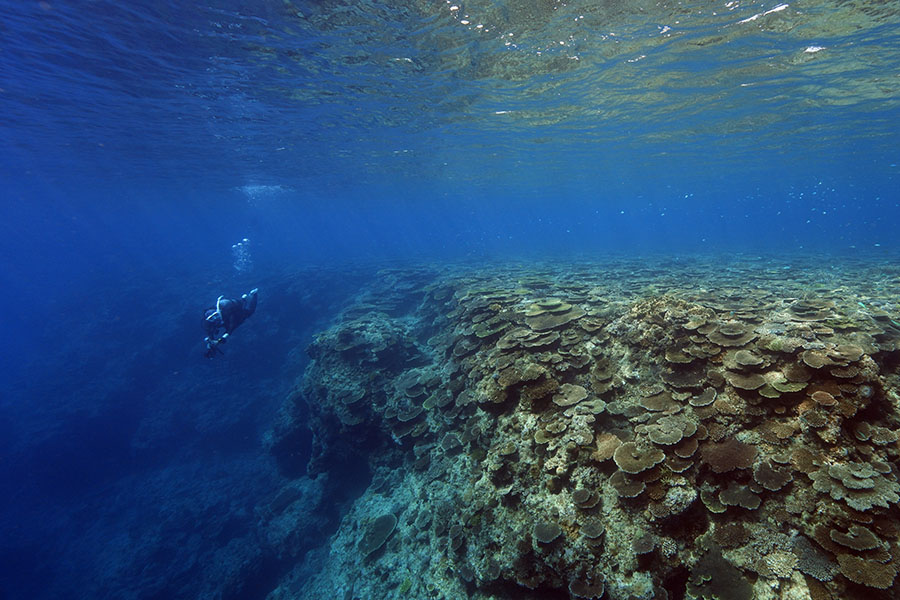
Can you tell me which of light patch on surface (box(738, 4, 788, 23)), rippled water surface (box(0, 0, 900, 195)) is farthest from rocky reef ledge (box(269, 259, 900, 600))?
rippled water surface (box(0, 0, 900, 195))

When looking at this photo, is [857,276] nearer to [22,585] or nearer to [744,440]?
[744,440]

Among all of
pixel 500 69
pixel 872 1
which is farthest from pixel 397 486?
pixel 872 1

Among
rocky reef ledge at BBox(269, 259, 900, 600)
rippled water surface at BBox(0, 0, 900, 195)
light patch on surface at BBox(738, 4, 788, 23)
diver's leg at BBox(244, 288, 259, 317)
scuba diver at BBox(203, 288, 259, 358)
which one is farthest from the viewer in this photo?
diver's leg at BBox(244, 288, 259, 317)

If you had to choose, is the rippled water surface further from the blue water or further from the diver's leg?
the diver's leg

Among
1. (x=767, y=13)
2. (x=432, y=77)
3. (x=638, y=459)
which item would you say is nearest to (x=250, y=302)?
(x=432, y=77)

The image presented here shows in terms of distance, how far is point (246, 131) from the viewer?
1031 inches

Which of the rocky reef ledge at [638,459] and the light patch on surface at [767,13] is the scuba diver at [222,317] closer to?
the rocky reef ledge at [638,459]

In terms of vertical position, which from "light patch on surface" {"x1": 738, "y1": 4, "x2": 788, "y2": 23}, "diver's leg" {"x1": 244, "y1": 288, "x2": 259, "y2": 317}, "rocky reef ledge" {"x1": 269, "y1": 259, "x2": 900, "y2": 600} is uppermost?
Result: "light patch on surface" {"x1": 738, "y1": 4, "x2": 788, "y2": 23}

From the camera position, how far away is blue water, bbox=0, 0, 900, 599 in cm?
1405

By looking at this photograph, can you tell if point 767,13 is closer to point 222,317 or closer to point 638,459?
point 638,459

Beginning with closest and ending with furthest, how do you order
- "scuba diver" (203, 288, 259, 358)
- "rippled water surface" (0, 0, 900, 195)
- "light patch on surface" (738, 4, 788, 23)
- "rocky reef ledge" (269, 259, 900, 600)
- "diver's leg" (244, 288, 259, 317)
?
"rocky reef ledge" (269, 259, 900, 600) < "scuba diver" (203, 288, 259, 358) < "rippled water surface" (0, 0, 900, 195) < "light patch on surface" (738, 4, 788, 23) < "diver's leg" (244, 288, 259, 317)

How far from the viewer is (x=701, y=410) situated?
5891mm

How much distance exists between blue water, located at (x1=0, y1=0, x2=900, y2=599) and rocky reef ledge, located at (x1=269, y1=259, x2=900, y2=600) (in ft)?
17.3

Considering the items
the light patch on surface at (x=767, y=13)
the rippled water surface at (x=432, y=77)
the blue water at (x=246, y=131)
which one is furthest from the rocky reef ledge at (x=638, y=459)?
the rippled water surface at (x=432, y=77)
